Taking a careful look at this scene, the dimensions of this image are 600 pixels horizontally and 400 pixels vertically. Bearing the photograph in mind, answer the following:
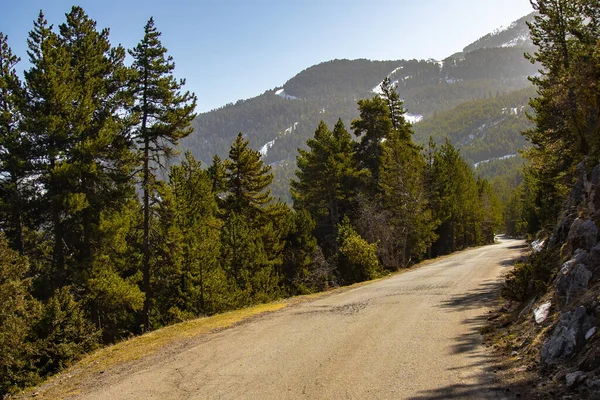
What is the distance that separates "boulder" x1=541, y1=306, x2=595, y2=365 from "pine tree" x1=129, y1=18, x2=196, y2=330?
70.6ft

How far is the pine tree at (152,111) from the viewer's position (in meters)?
23.4

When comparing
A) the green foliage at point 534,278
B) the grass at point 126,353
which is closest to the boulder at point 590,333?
the green foliage at point 534,278

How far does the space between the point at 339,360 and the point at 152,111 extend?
20.3 m

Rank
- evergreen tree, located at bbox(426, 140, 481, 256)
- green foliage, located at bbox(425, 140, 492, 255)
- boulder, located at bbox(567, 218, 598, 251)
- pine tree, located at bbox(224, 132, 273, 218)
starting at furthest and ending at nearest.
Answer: evergreen tree, located at bbox(426, 140, 481, 256)
green foliage, located at bbox(425, 140, 492, 255)
pine tree, located at bbox(224, 132, 273, 218)
boulder, located at bbox(567, 218, 598, 251)

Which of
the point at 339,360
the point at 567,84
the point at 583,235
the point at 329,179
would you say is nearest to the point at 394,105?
the point at 329,179

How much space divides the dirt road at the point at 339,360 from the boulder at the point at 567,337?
0.99 metres

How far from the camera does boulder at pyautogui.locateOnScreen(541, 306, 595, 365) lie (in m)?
5.89

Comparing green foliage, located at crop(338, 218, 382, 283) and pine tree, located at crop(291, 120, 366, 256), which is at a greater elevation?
pine tree, located at crop(291, 120, 366, 256)

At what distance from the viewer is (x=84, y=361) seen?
37.3ft

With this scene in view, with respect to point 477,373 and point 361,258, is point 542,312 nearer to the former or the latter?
point 477,373

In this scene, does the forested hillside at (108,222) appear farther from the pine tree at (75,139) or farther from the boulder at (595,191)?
the boulder at (595,191)

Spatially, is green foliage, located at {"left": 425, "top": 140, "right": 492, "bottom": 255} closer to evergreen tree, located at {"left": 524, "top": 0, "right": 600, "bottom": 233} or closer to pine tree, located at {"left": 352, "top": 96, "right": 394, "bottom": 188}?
pine tree, located at {"left": 352, "top": 96, "right": 394, "bottom": 188}

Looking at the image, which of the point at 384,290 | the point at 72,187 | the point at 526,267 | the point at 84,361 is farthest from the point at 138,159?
the point at 526,267

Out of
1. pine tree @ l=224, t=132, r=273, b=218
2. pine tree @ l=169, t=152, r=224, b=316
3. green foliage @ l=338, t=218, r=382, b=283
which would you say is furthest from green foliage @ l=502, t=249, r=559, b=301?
pine tree @ l=224, t=132, r=273, b=218
